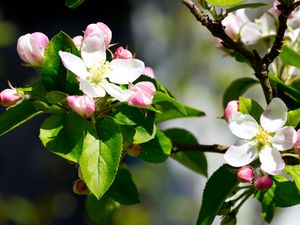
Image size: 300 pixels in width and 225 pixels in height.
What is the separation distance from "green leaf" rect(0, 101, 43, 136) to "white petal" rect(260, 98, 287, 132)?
359mm

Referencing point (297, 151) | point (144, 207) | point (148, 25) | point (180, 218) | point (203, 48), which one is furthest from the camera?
point (148, 25)

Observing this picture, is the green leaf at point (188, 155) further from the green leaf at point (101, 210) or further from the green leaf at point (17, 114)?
the green leaf at point (17, 114)

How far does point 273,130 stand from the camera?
3.95 feet

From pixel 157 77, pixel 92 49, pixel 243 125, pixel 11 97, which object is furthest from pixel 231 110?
pixel 157 77

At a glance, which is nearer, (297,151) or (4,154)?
(297,151)

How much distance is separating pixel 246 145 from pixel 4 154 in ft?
9.99

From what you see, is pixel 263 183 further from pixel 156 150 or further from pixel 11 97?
pixel 11 97

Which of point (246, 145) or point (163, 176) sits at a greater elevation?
point (246, 145)

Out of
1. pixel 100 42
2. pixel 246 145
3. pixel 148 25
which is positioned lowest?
pixel 148 25

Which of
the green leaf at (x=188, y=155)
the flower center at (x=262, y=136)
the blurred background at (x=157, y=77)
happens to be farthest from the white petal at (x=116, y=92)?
the blurred background at (x=157, y=77)

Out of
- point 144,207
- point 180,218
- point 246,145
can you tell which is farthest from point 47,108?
point 180,218

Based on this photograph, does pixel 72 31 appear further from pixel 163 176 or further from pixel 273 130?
pixel 273 130

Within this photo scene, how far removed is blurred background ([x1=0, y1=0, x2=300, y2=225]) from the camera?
370 cm

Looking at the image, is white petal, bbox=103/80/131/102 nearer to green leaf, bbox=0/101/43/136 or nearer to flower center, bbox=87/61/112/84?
flower center, bbox=87/61/112/84
